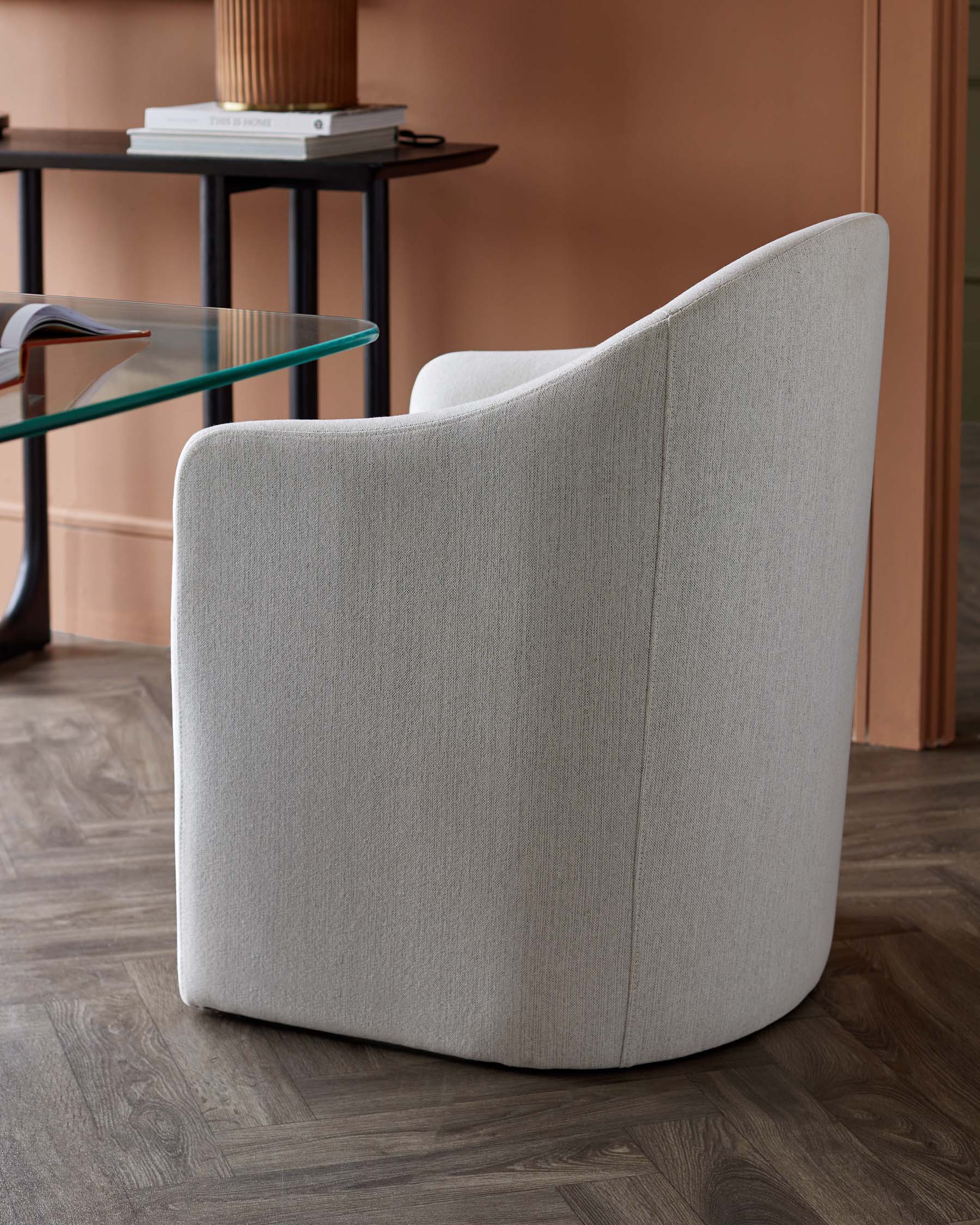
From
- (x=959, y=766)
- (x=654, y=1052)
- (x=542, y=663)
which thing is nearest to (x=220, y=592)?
(x=542, y=663)

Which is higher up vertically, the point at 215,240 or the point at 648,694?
the point at 215,240

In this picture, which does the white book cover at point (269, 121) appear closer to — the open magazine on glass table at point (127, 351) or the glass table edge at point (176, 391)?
the open magazine on glass table at point (127, 351)

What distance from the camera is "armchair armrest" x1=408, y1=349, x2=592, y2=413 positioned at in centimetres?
217

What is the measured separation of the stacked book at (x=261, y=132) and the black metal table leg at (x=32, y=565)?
0.50 metres

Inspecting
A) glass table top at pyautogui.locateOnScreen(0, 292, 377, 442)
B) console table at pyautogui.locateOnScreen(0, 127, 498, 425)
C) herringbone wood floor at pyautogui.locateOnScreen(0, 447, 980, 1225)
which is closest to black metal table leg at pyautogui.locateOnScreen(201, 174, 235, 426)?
console table at pyautogui.locateOnScreen(0, 127, 498, 425)

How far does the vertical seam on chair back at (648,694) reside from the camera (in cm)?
148

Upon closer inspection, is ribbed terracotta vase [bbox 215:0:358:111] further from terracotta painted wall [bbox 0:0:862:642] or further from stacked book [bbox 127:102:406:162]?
terracotta painted wall [bbox 0:0:862:642]

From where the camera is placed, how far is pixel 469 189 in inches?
115

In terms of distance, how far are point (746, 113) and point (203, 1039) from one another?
1.72m

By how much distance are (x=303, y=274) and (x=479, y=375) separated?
0.75 metres

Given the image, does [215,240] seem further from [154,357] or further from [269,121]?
[154,357]

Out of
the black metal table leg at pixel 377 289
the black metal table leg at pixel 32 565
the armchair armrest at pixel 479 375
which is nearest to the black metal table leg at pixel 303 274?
the black metal table leg at pixel 377 289

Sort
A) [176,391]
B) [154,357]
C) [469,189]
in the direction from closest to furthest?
1. [176,391]
2. [154,357]
3. [469,189]

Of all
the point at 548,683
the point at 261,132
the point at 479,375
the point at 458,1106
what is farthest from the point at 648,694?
the point at 261,132
